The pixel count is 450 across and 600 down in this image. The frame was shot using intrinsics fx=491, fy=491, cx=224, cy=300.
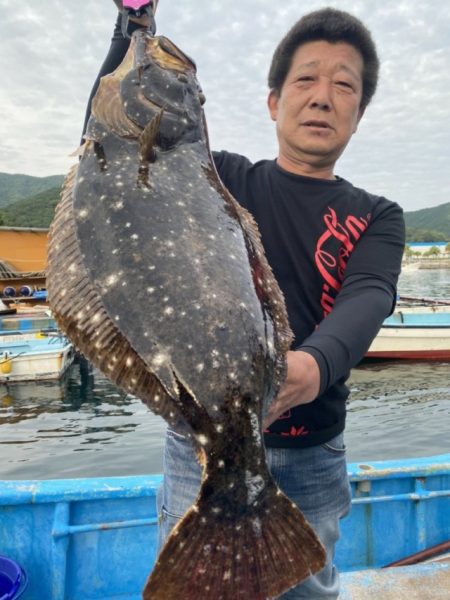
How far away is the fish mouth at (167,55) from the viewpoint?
107 inches

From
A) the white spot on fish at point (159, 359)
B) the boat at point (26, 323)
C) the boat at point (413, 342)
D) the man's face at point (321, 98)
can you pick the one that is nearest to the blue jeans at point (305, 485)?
the white spot on fish at point (159, 359)

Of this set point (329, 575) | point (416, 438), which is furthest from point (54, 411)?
point (329, 575)

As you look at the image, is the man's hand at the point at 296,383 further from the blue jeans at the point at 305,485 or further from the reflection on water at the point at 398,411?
the reflection on water at the point at 398,411

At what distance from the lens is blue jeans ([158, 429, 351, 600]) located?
7.83 feet

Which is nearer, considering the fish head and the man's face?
the fish head

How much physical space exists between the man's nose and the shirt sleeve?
67 cm

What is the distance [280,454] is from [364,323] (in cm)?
82

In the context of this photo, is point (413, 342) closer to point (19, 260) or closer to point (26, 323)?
point (26, 323)

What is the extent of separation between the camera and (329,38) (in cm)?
272

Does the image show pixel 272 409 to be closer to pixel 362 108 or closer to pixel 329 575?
pixel 329 575

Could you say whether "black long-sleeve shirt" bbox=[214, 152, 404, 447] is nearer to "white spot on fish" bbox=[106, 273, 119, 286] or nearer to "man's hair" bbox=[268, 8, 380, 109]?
"man's hair" bbox=[268, 8, 380, 109]

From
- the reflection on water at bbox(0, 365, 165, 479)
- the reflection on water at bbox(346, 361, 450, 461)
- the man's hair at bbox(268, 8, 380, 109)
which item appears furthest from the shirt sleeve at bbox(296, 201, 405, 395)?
the reflection on water at bbox(346, 361, 450, 461)

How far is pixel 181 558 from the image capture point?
1.78m

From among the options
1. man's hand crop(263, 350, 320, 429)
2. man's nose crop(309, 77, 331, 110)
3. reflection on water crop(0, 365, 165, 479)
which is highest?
man's nose crop(309, 77, 331, 110)
